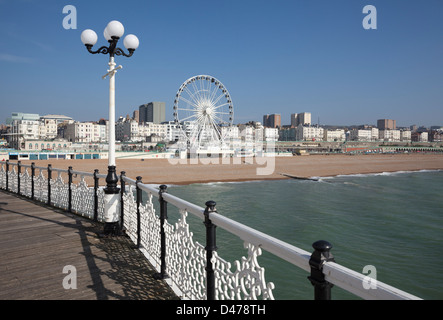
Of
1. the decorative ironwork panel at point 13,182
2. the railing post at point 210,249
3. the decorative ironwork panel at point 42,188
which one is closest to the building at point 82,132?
the decorative ironwork panel at point 13,182

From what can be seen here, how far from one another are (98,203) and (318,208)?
13554 millimetres

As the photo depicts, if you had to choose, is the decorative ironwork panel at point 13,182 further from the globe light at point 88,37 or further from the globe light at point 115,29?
the globe light at point 115,29

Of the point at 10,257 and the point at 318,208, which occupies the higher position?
the point at 10,257

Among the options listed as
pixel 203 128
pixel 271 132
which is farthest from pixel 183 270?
pixel 271 132

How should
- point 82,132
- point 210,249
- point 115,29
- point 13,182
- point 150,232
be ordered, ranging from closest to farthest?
Result: point 210,249 → point 150,232 → point 115,29 → point 13,182 → point 82,132

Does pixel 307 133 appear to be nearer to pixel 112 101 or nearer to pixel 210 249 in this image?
pixel 112 101

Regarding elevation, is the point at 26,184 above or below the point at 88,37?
below

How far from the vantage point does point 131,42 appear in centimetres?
643

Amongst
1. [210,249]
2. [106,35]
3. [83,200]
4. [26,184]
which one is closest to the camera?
[210,249]

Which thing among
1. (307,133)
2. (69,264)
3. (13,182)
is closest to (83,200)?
(69,264)

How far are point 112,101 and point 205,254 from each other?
421cm

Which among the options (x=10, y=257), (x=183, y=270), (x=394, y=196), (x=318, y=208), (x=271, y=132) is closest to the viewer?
(x=183, y=270)

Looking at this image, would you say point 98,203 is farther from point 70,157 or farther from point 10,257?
point 70,157

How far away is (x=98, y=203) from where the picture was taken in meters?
6.70
